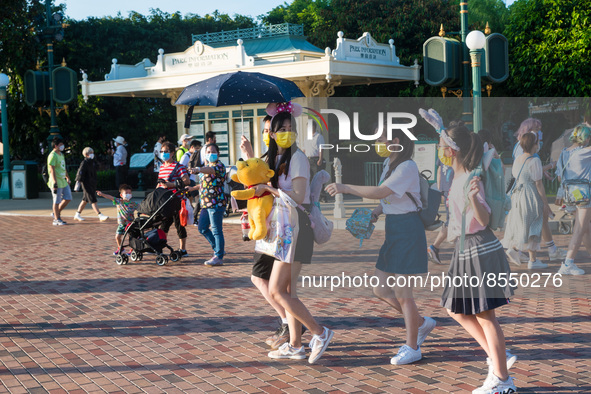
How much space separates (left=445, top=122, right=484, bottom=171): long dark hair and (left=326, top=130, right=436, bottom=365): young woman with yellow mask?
641 mm

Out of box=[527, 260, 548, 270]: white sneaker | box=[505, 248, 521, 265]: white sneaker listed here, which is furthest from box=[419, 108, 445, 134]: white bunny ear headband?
box=[505, 248, 521, 265]: white sneaker

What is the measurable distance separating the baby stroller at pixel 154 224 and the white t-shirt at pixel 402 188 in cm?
541

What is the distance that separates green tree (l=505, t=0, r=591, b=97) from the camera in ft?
84.4

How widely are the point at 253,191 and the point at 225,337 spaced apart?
5.13 feet

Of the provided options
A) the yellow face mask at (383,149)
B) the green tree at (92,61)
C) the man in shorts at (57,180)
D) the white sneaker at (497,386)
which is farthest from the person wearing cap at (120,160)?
the white sneaker at (497,386)

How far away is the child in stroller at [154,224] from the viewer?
10.3 meters

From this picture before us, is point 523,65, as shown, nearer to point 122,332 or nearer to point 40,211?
point 40,211

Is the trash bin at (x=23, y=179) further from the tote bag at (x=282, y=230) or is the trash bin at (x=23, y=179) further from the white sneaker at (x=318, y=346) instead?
the white sneaker at (x=318, y=346)

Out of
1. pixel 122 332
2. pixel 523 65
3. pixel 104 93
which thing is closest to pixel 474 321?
pixel 122 332

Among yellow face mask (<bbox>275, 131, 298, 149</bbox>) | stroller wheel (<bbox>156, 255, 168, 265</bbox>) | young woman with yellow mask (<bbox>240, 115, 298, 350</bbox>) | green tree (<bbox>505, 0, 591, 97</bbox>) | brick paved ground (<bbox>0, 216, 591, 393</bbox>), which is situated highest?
green tree (<bbox>505, 0, 591, 97</bbox>)

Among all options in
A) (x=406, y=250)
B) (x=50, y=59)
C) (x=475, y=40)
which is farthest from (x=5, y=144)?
(x=406, y=250)

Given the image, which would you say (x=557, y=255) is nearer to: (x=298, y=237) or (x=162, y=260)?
(x=162, y=260)

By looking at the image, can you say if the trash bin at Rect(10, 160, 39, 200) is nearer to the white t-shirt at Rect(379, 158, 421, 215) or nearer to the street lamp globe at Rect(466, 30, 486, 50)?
the street lamp globe at Rect(466, 30, 486, 50)

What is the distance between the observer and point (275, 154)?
557 centimetres
